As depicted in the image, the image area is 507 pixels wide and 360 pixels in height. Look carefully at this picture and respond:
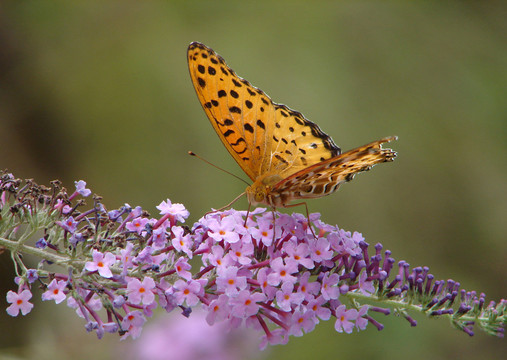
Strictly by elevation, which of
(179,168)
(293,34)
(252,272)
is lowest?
(252,272)

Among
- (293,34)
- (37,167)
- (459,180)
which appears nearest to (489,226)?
(459,180)

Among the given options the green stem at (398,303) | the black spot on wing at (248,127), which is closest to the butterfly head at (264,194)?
the black spot on wing at (248,127)

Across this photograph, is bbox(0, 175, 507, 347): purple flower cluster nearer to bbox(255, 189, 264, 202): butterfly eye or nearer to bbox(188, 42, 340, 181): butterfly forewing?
bbox(255, 189, 264, 202): butterfly eye

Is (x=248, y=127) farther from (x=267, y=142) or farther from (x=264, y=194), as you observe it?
(x=264, y=194)

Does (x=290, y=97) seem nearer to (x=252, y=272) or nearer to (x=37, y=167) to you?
(x=37, y=167)

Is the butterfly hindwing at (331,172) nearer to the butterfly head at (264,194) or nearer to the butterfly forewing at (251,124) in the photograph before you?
the butterfly head at (264,194)
